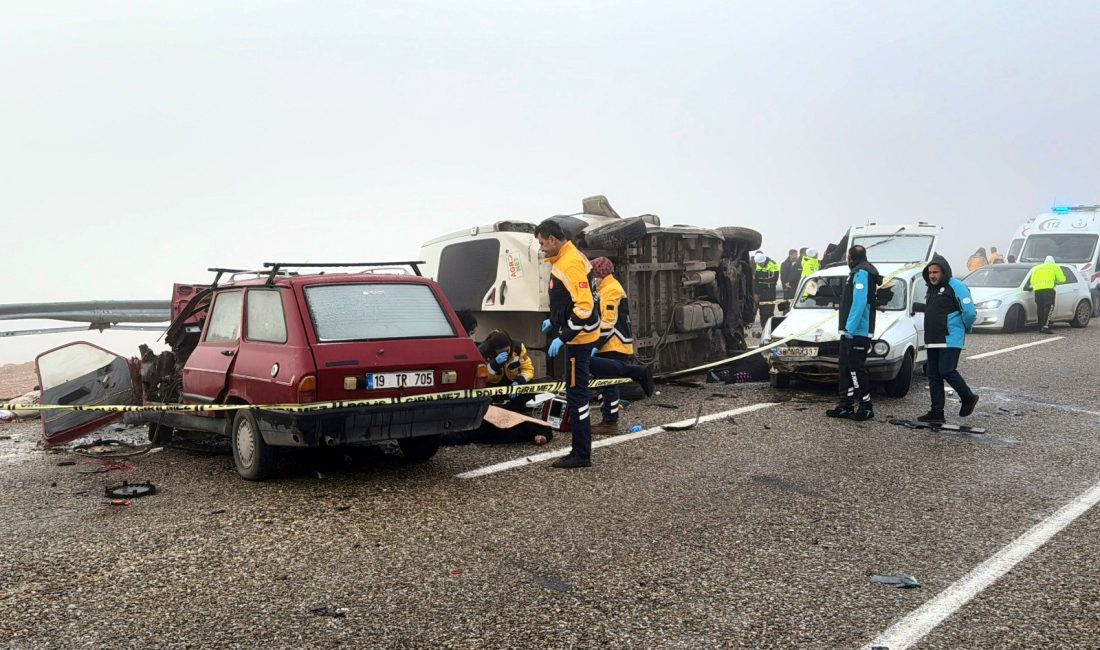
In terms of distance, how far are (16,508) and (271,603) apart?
9.29 ft

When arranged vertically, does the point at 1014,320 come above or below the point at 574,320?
below

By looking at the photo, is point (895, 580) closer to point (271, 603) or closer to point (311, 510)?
point (271, 603)

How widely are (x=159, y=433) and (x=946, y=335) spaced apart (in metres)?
7.40

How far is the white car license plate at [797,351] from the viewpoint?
10.5 m

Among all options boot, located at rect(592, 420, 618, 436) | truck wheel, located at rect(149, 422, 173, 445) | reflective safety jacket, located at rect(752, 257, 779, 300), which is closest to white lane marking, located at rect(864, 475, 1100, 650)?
boot, located at rect(592, 420, 618, 436)

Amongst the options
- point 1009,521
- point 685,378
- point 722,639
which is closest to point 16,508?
point 722,639

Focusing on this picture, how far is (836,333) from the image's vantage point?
10469 millimetres

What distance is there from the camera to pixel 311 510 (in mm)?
5664

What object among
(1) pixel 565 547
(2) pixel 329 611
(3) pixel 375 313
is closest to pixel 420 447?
(3) pixel 375 313

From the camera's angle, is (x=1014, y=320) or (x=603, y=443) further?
(x=1014, y=320)

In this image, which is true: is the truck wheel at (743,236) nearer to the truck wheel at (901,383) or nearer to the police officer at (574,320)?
the truck wheel at (901,383)

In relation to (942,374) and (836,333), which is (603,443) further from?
(836,333)

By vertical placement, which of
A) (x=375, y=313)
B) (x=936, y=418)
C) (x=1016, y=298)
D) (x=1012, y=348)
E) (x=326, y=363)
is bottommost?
(x=1012, y=348)

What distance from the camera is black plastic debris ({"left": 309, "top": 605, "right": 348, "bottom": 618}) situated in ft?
13.0
